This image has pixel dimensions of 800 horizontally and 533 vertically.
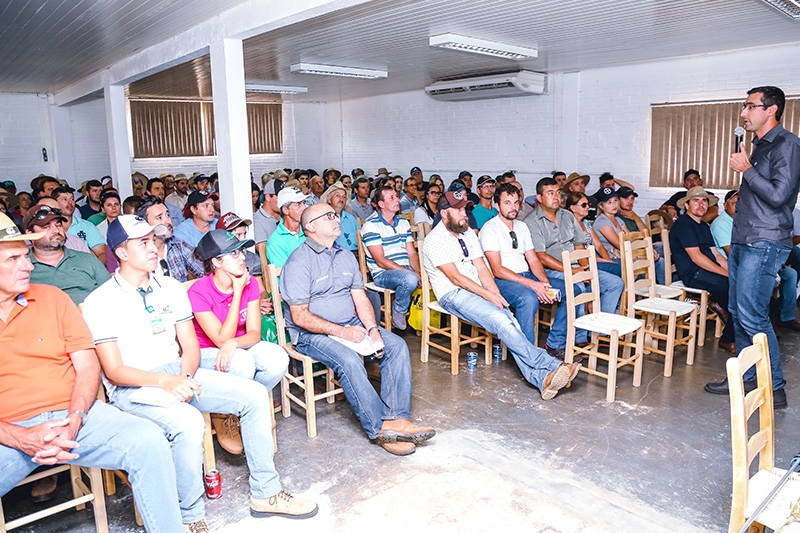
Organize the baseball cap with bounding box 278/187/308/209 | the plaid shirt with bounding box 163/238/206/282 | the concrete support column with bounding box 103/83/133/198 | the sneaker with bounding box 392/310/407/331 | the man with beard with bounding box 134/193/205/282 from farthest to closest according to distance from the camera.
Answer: the concrete support column with bounding box 103/83/133/198 < the sneaker with bounding box 392/310/407/331 < the baseball cap with bounding box 278/187/308/209 < the plaid shirt with bounding box 163/238/206/282 < the man with beard with bounding box 134/193/205/282

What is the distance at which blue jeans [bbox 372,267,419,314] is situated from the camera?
4766 millimetres

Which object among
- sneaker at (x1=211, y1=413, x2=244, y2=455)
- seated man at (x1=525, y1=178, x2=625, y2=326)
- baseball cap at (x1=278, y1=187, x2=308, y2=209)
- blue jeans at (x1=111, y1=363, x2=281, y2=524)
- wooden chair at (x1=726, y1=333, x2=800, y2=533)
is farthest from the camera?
seated man at (x1=525, y1=178, x2=625, y2=326)

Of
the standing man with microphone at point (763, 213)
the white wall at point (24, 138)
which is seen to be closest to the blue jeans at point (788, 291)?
the standing man with microphone at point (763, 213)

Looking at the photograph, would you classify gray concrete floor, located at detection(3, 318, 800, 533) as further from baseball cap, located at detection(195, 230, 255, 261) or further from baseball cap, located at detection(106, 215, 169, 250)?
baseball cap, located at detection(106, 215, 169, 250)

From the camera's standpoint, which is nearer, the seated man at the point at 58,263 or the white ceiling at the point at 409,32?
the seated man at the point at 58,263

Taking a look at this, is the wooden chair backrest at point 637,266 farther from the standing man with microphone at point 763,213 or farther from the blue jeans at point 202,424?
the blue jeans at point 202,424

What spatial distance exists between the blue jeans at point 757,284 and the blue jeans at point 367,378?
1.95 metres

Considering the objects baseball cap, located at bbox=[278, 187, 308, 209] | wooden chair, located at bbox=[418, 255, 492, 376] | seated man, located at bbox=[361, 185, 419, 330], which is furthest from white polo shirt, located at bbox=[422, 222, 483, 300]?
baseball cap, located at bbox=[278, 187, 308, 209]

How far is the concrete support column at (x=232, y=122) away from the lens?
4.96 metres

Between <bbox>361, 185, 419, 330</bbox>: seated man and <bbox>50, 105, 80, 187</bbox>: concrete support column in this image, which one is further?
<bbox>50, 105, 80, 187</bbox>: concrete support column

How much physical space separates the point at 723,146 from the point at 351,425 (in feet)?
19.8

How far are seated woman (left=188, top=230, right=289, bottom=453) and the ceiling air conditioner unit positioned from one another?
6.10 metres

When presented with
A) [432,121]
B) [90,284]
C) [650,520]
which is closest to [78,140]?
[432,121]

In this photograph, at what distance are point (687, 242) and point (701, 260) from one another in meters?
0.18
